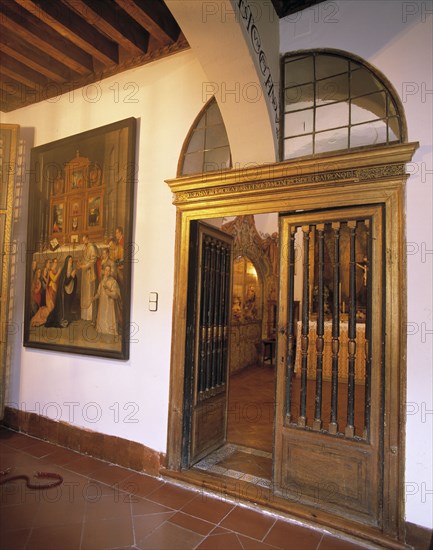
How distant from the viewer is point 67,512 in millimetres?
2705

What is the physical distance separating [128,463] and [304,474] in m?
1.65

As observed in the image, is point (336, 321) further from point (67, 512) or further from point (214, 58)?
point (67, 512)

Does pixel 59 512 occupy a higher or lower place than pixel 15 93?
lower

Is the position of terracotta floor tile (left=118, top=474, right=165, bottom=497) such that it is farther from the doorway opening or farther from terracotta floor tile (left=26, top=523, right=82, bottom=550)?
the doorway opening

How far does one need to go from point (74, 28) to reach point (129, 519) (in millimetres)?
4136

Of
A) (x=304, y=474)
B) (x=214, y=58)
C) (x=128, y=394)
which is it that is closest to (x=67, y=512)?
(x=128, y=394)

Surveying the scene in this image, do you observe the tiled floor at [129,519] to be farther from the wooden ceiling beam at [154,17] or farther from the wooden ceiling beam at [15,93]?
the wooden ceiling beam at [15,93]

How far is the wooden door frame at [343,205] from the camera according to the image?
248cm

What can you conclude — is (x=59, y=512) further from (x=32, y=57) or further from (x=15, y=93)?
(x=15, y=93)

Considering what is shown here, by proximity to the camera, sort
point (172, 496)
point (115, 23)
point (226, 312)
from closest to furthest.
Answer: point (172, 496) < point (115, 23) < point (226, 312)

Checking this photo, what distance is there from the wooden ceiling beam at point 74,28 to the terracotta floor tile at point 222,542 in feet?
14.0

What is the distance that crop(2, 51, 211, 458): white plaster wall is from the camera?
342cm

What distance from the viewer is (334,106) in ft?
9.76

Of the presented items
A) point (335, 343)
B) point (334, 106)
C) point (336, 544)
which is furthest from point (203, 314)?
point (334, 106)
